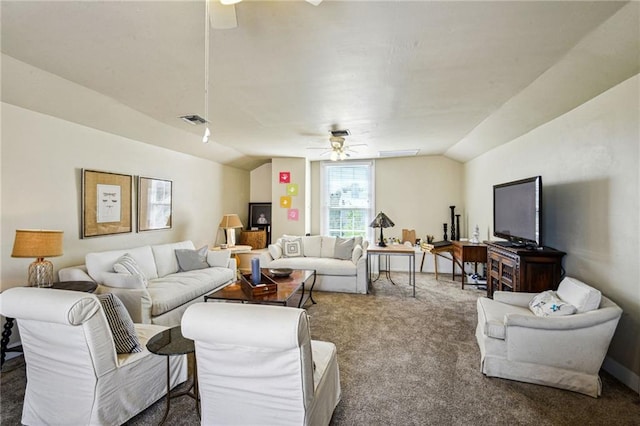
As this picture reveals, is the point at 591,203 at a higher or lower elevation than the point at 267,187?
lower

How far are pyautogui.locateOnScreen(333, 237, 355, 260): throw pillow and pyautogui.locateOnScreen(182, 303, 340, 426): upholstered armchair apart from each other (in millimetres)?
3630

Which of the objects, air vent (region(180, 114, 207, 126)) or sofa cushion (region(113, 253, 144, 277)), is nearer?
sofa cushion (region(113, 253, 144, 277))

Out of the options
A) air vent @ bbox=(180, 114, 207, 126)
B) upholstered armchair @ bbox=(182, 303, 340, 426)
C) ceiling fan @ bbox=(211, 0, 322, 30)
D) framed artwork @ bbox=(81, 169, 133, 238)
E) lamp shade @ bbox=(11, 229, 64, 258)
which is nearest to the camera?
upholstered armchair @ bbox=(182, 303, 340, 426)

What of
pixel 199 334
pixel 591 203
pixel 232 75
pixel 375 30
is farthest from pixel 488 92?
pixel 199 334

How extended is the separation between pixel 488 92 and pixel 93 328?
349 cm

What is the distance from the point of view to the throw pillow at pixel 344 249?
5.09m

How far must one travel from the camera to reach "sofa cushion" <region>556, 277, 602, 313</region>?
6.95 feet

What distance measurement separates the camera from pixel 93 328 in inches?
61.2

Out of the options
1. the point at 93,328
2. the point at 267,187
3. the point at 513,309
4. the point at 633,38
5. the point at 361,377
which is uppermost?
the point at 633,38

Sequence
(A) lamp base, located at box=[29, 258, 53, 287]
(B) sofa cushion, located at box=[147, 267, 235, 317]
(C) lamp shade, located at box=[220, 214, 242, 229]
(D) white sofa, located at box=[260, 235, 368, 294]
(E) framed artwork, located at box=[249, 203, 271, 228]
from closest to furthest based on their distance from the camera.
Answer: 1. (A) lamp base, located at box=[29, 258, 53, 287]
2. (B) sofa cushion, located at box=[147, 267, 235, 317]
3. (D) white sofa, located at box=[260, 235, 368, 294]
4. (C) lamp shade, located at box=[220, 214, 242, 229]
5. (E) framed artwork, located at box=[249, 203, 271, 228]

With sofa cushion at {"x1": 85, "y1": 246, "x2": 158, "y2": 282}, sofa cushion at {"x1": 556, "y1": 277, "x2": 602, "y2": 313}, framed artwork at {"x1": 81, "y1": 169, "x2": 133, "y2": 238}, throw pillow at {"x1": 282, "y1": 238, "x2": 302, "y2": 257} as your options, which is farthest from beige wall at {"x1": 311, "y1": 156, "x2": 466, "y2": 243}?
framed artwork at {"x1": 81, "y1": 169, "x2": 133, "y2": 238}

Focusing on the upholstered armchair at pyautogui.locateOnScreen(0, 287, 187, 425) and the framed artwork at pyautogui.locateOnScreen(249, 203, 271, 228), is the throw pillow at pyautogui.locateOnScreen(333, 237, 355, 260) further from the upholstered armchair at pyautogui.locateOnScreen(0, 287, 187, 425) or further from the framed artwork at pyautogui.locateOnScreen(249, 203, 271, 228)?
the upholstered armchair at pyautogui.locateOnScreen(0, 287, 187, 425)

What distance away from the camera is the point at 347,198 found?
6.55 m

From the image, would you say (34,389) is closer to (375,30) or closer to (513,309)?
(375,30)
